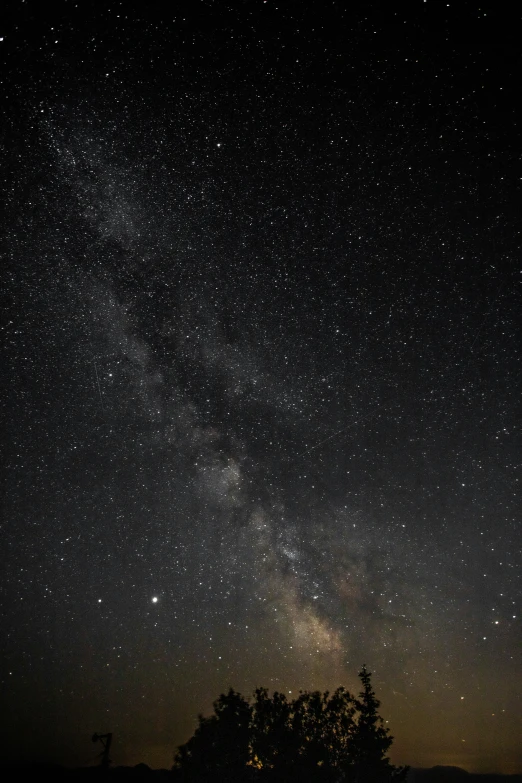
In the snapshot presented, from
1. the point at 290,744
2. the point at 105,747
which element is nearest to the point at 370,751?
the point at 290,744

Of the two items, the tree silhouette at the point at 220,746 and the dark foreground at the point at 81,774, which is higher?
the tree silhouette at the point at 220,746

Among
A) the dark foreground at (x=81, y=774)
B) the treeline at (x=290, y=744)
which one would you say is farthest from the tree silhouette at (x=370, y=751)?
the dark foreground at (x=81, y=774)

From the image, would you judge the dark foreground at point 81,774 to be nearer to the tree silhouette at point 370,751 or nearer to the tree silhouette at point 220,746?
the tree silhouette at point 220,746

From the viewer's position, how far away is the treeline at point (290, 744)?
16438 millimetres

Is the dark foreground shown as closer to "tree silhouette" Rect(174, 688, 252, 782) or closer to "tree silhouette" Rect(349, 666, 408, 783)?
"tree silhouette" Rect(174, 688, 252, 782)

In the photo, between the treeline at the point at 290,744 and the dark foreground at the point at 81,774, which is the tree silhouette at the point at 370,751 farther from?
the dark foreground at the point at 81,774

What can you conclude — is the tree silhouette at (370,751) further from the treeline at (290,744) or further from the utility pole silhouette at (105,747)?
the utility pole silhouette at (105,747)

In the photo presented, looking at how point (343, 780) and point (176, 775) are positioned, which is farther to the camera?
point (176, 775)

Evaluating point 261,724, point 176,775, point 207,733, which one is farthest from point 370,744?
point 176,775

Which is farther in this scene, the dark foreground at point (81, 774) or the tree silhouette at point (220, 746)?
the dark foreground at point (81, 774)

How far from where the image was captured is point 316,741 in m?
16.9

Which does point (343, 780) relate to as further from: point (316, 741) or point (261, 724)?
point (261, 724)

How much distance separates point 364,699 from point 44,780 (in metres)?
14.6

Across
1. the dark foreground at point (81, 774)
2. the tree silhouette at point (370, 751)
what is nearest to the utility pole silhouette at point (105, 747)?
the dark foreground at point (81, 774)
